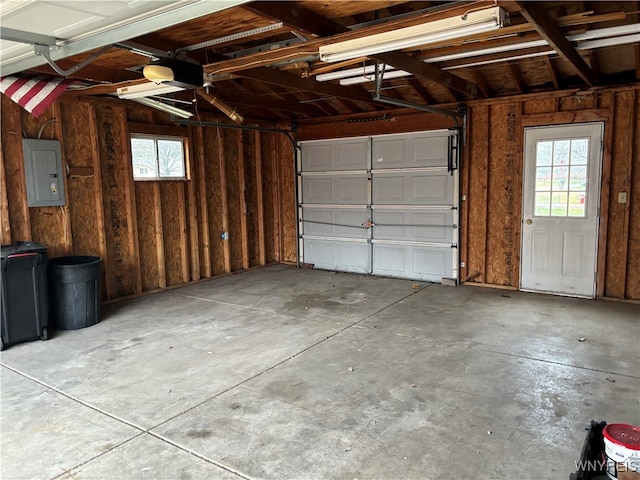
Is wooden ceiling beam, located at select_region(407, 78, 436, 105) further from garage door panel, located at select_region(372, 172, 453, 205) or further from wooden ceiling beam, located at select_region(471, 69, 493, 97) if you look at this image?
garage door panel, located at select_region(372, 172, 453, 205)

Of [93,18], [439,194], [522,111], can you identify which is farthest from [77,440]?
[522,111]

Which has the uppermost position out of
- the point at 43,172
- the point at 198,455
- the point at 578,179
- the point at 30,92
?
the point at 30,92

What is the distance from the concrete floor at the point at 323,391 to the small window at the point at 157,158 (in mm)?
2048

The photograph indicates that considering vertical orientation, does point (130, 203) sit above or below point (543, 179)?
below

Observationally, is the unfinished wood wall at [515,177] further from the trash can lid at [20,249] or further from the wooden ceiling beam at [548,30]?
the trash can lid at [20,249]

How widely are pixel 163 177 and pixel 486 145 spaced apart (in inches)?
184

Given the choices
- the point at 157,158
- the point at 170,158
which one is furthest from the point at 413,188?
the point at 157,158

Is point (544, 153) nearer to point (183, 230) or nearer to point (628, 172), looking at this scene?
point (628, 172)

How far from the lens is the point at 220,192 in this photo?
294 inches

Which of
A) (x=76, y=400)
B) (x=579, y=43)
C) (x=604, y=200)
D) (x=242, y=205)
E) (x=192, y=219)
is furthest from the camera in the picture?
(x=242, y=205)

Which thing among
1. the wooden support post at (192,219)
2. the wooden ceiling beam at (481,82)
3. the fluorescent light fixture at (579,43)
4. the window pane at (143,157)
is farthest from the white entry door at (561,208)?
the window pane at (143,157)

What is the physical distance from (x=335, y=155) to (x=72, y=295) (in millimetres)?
4615

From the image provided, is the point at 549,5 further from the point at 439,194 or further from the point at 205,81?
the point at 439,194

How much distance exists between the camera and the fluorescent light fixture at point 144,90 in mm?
4184
